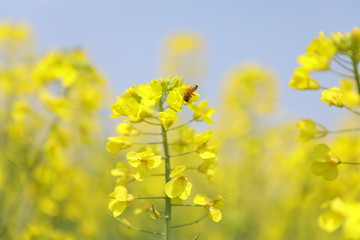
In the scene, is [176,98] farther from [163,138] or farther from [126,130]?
[126,130]

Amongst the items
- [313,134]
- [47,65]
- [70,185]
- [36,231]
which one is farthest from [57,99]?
[313,134]

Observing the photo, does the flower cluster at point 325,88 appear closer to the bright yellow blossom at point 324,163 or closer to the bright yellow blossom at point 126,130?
the bright yellow blossom at point 324,163

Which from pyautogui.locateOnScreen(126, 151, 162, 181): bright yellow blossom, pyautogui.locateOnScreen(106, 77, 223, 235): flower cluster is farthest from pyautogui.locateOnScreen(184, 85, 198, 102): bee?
pyautogui.locateOnScreen(126, 151, 162, 181): bright yellow blossom

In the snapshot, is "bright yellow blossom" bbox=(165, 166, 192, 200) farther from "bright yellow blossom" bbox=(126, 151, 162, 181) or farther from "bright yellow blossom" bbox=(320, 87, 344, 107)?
"bright yellow blossom" bbox=(320, 87, 344, 107)

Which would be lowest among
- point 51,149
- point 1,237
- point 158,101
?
point 1,237

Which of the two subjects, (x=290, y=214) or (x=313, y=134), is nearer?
(x=313, y=134)

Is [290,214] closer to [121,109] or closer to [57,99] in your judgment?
[57,99]
